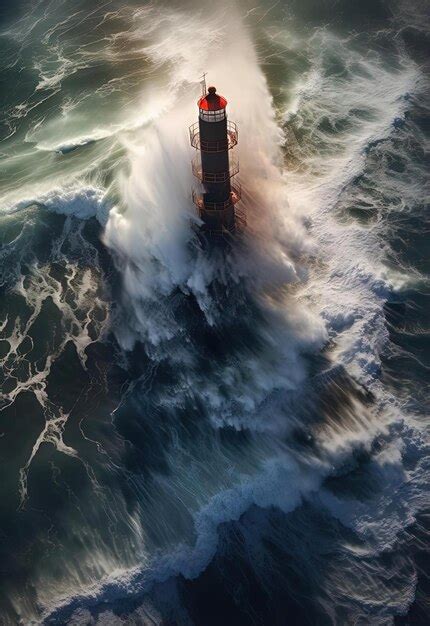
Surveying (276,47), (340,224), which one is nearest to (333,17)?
(276,47)

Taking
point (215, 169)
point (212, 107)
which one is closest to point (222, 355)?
point (215, 169)

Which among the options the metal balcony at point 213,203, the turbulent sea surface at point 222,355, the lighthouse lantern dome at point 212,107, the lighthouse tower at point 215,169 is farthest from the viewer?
the metal balcony at point 213,203

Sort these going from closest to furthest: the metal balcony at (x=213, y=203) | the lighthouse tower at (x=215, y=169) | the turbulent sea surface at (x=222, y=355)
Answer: the turbulent sea surface at (x=222, y=355)
the lighthouse tower at (x=215, y=169)
the metal balcony at (x=213, y=203)

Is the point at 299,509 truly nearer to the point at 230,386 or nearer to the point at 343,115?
the point at 230,386

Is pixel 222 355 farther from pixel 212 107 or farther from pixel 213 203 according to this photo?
pixel 212 107

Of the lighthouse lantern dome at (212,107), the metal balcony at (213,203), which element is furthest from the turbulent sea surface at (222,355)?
the lighthouse lantern dome at (212,107)

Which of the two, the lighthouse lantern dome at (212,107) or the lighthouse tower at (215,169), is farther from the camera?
the lighthouse tower at (215,169)

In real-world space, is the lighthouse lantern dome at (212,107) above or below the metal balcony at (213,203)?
above

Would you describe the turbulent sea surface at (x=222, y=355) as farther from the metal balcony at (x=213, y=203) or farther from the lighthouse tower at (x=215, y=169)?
the metal balcony at (x=213, y=203)
